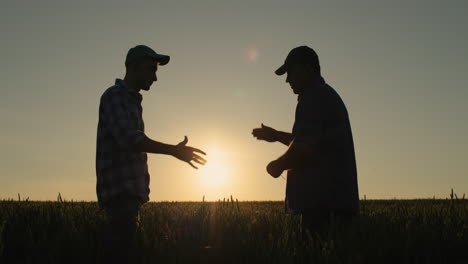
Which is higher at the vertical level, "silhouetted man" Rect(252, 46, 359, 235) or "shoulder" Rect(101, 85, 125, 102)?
"shoulder" Rect(101, 85, 125, 102)

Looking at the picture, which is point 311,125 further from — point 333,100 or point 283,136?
point 283,136

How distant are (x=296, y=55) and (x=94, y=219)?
370cm

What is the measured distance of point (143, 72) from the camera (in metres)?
4.80

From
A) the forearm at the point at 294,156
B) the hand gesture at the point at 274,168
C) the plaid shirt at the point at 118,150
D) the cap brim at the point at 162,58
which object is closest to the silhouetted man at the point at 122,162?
the plaid shirt at the point at 118,150

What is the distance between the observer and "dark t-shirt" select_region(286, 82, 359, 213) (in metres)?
4.62

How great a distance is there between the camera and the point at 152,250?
427 cm

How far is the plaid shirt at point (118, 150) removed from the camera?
4.24m

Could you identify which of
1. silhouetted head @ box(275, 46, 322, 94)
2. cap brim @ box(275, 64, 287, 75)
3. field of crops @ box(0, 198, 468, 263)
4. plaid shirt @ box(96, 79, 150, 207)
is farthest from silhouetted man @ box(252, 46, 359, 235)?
plaid shirt @ box(96, 79, 150, 207)

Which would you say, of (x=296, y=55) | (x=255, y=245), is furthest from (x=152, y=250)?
(x=296, y=55)

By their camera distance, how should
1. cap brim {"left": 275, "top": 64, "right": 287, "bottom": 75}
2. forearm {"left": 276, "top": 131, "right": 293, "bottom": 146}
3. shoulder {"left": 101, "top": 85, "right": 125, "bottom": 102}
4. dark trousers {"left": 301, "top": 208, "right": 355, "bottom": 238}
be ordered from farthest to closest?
forearm {"left": 276, "top": 131, "right": 293, "bottom": 146}, cap brim {"left": 275, "top": 64, "right": 287, "bottom": 75}, dark trousers {"left": 301, "top": 208, "right": 355, "bottom": 238}, shoulder {"left": 101, "top": 85, "right": 125, "bottom": 102}

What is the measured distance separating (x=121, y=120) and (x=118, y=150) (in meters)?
0.29

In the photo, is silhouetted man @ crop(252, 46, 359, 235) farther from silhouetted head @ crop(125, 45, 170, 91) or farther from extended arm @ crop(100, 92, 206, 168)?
silhouetted head @ crop(125, 45, 170, 91)

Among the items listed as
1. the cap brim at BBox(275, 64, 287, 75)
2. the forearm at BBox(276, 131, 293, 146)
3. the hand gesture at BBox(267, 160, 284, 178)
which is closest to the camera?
the hand gesture at BBox(267, 160, 284, 178)

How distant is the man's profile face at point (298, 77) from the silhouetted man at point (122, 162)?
1407 mm
